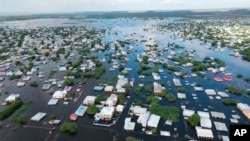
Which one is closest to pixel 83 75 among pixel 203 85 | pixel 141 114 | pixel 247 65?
pixel 141 114

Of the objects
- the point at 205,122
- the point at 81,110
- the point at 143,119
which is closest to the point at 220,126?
the point at 205,122

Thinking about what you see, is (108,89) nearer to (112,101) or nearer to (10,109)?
(112,101)

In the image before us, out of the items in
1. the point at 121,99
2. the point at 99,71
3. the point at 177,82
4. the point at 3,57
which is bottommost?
the point at 177,82

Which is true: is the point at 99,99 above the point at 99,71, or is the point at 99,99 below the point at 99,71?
below

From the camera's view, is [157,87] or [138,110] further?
[157,87]

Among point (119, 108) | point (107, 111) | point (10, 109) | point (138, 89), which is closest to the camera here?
point (107, 111)

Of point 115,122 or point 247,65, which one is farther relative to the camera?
point 247,65

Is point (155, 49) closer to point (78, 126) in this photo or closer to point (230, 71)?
point (230, 71)

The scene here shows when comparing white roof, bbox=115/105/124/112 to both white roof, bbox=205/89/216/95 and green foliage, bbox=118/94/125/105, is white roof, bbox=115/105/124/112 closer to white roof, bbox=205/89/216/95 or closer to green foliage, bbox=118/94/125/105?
green foliage, bbox=118/94/125/105
